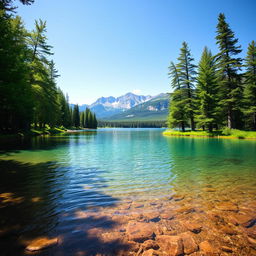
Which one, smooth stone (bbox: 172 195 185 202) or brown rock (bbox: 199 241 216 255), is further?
smooth stone (bbox: 172 195 185 202)

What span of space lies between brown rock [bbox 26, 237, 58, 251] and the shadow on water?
0.36 ft

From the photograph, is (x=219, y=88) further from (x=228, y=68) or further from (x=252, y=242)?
(x=252, y=242)

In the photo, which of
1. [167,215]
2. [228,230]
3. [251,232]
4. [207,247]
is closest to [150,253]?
[207,247]

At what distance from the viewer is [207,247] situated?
3.08 meters

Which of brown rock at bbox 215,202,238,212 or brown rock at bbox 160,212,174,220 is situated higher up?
brown rock at bbox 160,212,174,220

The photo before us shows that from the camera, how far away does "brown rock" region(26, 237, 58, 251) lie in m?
2.96

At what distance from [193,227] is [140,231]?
50.4 inches

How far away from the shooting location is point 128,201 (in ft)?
17.1

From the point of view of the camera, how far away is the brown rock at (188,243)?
2986 millimetres

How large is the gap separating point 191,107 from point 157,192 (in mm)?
35937

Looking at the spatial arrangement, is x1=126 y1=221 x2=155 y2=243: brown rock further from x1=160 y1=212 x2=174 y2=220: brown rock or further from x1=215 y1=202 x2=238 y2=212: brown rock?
x1=215 y1=202 x2=238 y2=212: brown rock

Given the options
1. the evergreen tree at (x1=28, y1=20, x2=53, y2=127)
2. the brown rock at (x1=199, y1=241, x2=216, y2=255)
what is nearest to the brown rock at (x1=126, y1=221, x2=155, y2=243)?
the brown rock at (x1=199, y1=241, x2=216, y2=255)

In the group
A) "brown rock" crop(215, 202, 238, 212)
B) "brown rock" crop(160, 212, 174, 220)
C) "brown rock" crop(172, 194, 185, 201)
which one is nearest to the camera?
"brown rock" crop(160, 212, 174, 220)

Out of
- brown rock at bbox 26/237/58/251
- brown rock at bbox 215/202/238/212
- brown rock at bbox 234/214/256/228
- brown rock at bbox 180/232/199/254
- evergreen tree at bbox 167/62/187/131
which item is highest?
evergreen tree at bbox 167/62/187/131
